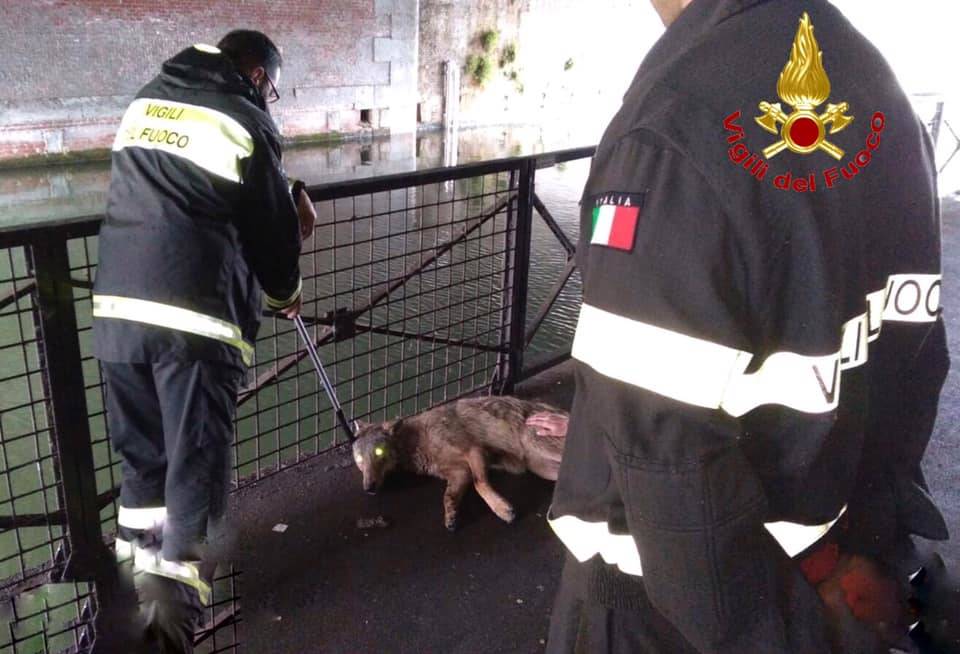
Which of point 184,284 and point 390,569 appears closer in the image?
point 184,284

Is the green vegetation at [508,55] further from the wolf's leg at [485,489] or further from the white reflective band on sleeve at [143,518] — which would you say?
the white reflective band on sleeve at [143,518]

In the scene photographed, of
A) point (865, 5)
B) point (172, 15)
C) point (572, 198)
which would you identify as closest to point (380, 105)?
point (172, 15)

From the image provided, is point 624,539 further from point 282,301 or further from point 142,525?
point 142,525

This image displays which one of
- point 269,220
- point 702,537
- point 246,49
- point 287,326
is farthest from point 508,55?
point 702,537

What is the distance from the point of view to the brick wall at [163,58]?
14.8 m

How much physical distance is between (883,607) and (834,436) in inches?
17.8

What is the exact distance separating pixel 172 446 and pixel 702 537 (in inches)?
84.0

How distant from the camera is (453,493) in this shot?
12.5ft

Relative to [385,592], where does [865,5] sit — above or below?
above

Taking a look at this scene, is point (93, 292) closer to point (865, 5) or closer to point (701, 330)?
point (701, 330)

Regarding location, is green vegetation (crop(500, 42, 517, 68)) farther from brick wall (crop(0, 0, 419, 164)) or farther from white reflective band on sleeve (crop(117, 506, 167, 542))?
white reflective band on sleeve (crop(117, 506, 167, 542))

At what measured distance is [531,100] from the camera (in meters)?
28.1

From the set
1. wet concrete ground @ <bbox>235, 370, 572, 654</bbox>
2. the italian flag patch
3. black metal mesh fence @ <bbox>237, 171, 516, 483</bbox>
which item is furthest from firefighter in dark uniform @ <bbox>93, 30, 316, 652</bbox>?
the italian flag patch

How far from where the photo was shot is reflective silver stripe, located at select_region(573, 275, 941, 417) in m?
1.23
